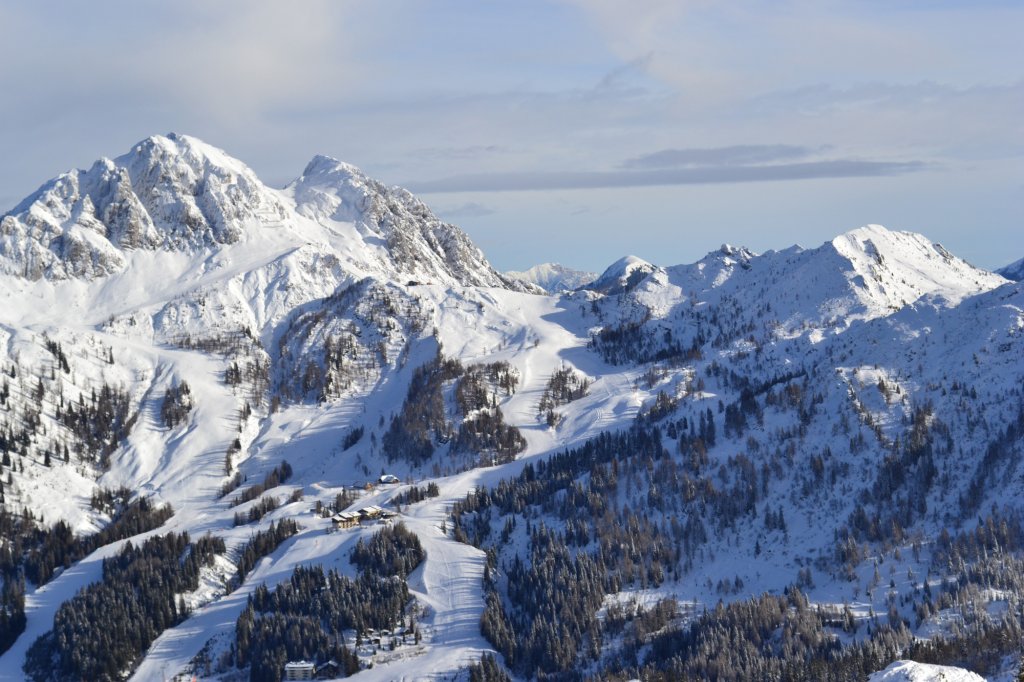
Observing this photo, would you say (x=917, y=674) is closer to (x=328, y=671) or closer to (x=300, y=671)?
(x=328, y=671)

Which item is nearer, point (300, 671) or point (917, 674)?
point (917, 674)

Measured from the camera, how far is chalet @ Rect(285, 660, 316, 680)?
184000mm

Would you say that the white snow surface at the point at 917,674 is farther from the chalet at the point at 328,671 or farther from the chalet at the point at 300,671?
the chalet at the point at 300,671

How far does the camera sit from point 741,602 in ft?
608

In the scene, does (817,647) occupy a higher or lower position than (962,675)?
lower

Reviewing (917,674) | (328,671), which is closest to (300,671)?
(328,671)

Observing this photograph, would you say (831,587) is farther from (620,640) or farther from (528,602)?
(528,602)

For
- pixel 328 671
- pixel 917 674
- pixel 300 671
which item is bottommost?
pixel 328 671

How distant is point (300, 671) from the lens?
604 ft

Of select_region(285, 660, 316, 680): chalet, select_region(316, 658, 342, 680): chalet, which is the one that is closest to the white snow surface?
select_region(316, 658, 342, 680): chalet

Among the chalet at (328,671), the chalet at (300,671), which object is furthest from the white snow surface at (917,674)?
the chalet at (300,671)

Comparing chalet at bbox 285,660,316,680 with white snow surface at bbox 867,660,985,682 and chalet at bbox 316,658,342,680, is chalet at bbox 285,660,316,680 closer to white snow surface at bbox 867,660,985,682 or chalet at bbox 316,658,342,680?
chalet at bbox 316,658,342,680

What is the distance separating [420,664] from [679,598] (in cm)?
4859

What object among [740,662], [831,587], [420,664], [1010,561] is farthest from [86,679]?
[1010,561]
